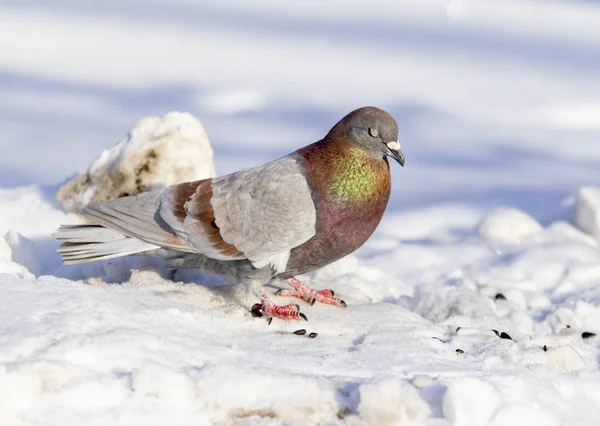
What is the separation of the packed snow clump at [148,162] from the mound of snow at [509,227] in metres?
2.23

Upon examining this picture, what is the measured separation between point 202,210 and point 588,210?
3.36 m

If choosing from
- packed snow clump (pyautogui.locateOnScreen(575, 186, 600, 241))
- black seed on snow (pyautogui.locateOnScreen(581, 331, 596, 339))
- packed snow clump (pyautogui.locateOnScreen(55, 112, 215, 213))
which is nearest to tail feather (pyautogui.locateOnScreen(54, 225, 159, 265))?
packed snow clump (pyautogui.locateOnScreen(55, 112, 215, 213))

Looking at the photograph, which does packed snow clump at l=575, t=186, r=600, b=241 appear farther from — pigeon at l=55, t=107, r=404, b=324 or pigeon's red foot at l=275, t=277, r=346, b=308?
pigeon at l=55, t=107, r=404, b=324

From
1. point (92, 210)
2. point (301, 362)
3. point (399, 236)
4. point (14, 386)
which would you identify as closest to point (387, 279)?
point (399, 236)

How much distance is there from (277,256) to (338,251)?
0.92 feet

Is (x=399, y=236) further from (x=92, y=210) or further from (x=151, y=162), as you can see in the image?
(x=92, y=210)

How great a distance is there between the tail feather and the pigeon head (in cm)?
107

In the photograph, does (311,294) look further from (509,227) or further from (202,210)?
(509,227)

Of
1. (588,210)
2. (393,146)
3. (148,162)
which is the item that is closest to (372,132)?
(393,146)

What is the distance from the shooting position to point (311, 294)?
4855 millimetres

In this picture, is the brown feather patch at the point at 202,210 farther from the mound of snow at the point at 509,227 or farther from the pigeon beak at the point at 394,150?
the mound of snow at the point at 509,227

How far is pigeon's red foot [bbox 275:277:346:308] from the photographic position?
4812mm

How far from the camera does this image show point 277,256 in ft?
14.4

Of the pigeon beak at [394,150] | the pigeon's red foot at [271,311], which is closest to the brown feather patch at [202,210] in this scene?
the pigeon's red foot at [271,311]
